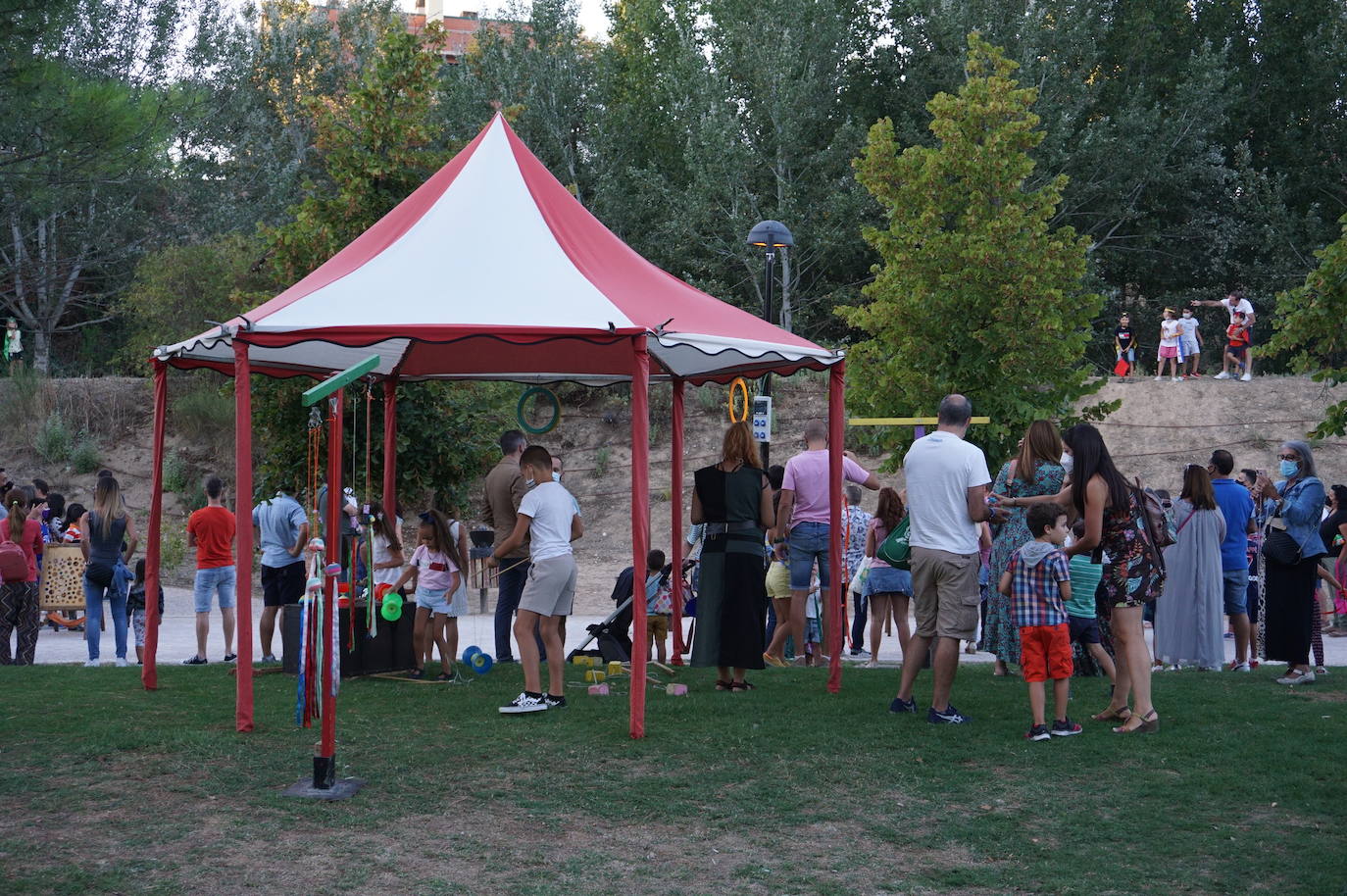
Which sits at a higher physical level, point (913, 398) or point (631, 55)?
point (631, 55)

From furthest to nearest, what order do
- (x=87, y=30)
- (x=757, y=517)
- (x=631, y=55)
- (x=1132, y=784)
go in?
1. (x=631, y=55)
2. (x=87, y=30)
3. (x=757, y=517)
4. (x=1132, y=784)

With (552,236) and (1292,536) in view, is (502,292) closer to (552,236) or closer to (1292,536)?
(552,236)

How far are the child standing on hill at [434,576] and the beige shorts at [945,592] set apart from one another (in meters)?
3.70

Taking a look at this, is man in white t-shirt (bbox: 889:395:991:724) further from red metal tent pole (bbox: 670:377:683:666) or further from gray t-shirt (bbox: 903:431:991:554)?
red metal tent pole (bbox: 670:377:683:666)

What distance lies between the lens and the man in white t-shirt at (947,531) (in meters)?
7.86

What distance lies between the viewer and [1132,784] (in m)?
6.67

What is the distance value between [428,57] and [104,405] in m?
18.4

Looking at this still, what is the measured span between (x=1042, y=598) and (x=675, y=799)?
Answer: 2.53m

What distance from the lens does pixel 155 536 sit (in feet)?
31.0

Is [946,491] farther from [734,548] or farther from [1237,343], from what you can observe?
[1237,343]

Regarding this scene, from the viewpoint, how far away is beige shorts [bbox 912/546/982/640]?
7812 mm

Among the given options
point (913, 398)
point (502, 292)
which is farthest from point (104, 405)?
point (502, 292)

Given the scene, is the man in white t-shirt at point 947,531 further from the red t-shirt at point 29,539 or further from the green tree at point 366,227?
the red t-shirt at point 29,539

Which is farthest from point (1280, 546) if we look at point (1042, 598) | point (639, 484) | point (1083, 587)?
point (639, 484)
